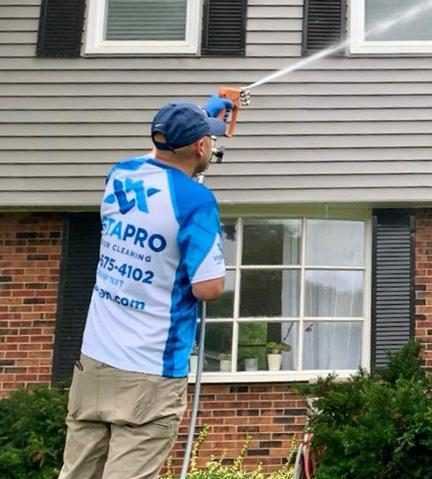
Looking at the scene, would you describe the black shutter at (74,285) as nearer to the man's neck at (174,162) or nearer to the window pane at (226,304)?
the window pane at (226,304)

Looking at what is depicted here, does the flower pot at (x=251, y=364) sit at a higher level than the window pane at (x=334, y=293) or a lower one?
lower

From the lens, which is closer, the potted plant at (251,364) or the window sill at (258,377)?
the window sill at (258,377)

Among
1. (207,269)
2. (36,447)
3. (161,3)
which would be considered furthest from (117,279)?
(161,3)

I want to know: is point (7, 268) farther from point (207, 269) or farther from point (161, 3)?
point (207, 269)

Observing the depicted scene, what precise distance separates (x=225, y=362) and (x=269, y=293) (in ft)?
2.01

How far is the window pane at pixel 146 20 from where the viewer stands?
20.4 ft

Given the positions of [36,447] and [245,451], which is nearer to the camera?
[36,447]

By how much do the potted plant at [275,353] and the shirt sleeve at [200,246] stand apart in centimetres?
345

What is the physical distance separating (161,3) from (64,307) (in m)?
2.51

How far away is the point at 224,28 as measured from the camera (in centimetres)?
610

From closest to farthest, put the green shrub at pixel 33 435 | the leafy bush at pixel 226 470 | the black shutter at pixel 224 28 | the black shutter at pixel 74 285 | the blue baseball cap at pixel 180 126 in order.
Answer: the blue baseball cap at pixel 180 126, the green shrub at pixel 33 435, the leafy bush at pixel 226 470, the black shutter at pixel 74 285, the black shutter at pixel 224 28

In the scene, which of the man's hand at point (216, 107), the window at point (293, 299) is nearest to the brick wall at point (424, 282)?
the window at point (293, 299)

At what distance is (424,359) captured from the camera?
569 centimetres

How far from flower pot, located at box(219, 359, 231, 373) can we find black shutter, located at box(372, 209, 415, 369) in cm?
105
